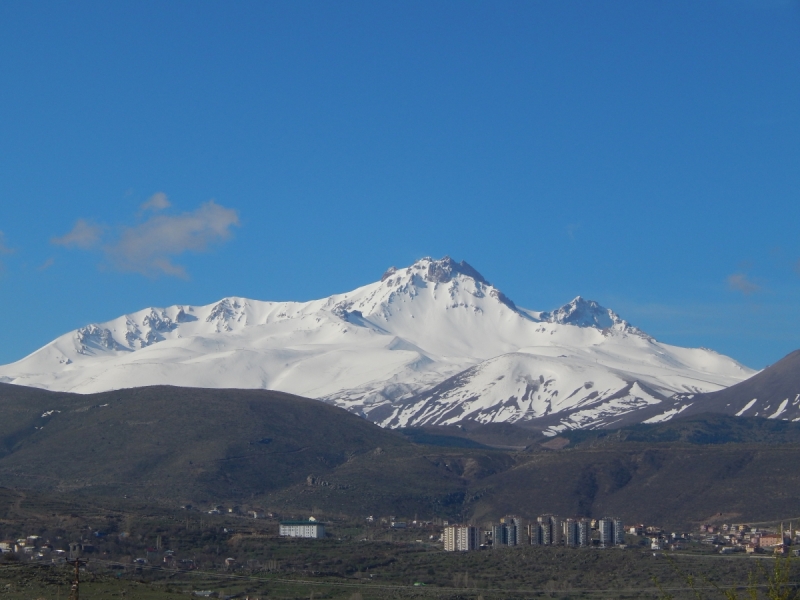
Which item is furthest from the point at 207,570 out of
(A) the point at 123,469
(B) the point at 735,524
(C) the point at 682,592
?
(A) the point at 123,469

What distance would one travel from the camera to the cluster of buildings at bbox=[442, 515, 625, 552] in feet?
331

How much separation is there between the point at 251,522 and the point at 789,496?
5871cm

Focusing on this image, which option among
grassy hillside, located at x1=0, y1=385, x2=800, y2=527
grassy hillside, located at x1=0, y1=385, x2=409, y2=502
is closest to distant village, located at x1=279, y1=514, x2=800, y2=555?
grassy hillside, located at x1=0, y1=385, x2=800, y2=527

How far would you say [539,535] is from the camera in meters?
104

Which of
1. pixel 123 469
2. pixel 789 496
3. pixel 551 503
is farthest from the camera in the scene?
pixel 123 469

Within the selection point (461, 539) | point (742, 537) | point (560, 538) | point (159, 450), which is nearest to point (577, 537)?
point (560, 538)

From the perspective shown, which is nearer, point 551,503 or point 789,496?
point 789,496

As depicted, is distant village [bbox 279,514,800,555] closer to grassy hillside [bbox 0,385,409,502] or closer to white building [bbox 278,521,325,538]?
white building [bbox 278,521,325,538]

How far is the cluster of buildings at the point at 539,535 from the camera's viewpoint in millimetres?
101000

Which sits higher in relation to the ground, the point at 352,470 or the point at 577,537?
the point at 352,470

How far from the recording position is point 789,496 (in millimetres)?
134875

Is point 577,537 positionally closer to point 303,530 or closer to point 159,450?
point 303,530

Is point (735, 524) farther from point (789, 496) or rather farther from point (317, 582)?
point (317, 582)

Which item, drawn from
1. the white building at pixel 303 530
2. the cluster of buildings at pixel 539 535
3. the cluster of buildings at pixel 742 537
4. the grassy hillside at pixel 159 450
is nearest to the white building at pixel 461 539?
the cluster of buildings at pixel 539 535
